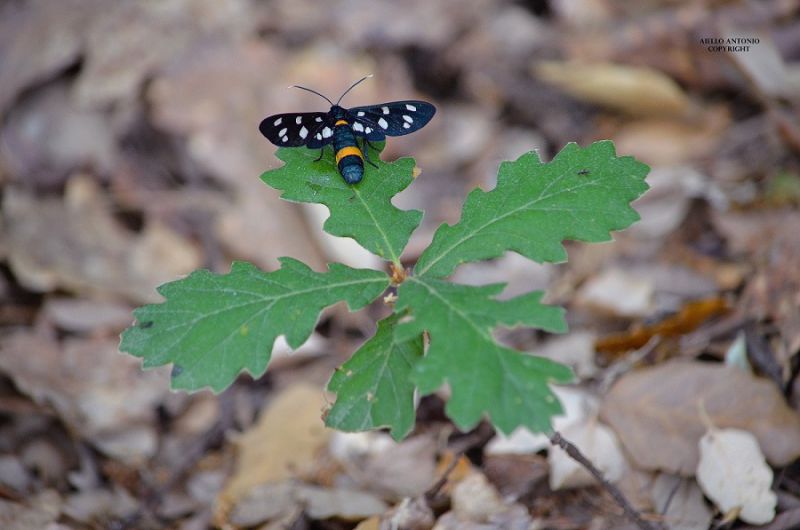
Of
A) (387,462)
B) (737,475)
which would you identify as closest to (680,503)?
(737,475)

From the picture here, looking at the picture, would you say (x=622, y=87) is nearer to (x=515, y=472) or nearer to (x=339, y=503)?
(x=515, y=472)

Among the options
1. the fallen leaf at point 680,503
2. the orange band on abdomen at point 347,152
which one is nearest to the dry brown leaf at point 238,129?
the orange band on abdomen at point 347,152

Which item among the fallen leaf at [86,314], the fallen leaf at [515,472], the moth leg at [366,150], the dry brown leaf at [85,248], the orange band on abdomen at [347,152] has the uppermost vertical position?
the orange band on abdomen at [347,152]

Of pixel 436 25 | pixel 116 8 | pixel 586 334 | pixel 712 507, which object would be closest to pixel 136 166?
pixel 116 8

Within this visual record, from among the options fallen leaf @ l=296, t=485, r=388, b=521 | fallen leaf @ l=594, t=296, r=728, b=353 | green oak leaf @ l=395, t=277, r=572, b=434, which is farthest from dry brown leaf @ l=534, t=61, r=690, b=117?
green oak leaf @ l=395, t=277, r=572, b=434

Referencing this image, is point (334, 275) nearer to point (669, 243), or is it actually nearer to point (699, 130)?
point (669, 243)

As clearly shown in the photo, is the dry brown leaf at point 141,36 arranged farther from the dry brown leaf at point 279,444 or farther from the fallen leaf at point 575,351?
the fallen leaf at point 575,351
